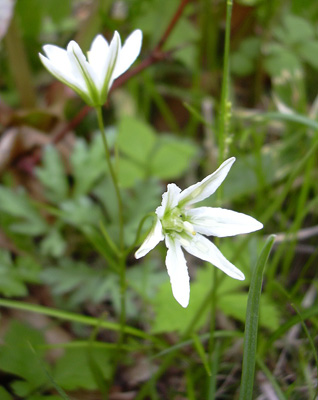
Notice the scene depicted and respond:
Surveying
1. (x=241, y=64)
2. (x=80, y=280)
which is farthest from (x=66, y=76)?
(x=241, y=64)

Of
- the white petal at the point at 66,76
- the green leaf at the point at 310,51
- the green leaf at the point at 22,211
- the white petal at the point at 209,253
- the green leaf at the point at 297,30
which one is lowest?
the green leaf at the point at 22,211

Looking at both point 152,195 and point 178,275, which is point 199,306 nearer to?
point 152,195

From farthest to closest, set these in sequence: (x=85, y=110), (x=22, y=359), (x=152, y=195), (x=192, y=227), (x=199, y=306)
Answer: (x=85, y=110), (x=152, y=195), (x=199, y=306), (x=22, y=359), (x=192, y=227)

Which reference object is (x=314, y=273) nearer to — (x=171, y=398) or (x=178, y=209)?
(x=171, y=398)

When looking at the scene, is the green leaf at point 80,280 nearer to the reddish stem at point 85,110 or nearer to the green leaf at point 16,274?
the green leaf at point 16,274

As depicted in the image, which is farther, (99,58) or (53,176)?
(53,176)

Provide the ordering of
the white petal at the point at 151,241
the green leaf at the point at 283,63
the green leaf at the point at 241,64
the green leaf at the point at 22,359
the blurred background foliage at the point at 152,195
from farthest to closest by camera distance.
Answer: the green leaf at the point at 241,64 < the green leaf at the point at 283,63 < the blurred background foliage at the point at 152,195 < the green leaf at the point at 22,359 < the white petal at the point at 151,241

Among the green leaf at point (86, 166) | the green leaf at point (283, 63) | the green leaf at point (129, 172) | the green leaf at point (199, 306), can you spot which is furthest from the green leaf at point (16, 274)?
the green leaf at point (283, 63)

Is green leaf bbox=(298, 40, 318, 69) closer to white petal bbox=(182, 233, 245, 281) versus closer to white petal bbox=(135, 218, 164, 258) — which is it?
white petal bbox=(182, 233, 245, 281)
